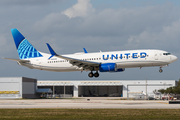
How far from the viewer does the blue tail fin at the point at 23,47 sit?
63094 millimetres

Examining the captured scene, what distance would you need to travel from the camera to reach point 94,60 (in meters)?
55.5

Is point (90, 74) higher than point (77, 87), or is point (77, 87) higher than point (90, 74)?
point (90, 74)

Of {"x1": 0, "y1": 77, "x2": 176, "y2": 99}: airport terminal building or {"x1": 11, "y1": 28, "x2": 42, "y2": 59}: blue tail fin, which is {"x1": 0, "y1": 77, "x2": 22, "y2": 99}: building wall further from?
{"x1": 11, "y1": 28, "x2": 42, "y2": 59}: blue tail fin

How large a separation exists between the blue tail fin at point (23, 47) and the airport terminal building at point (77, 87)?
106ft

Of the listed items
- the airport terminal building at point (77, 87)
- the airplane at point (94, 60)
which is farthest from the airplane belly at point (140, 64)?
the airport terminal building at point (77, 87)

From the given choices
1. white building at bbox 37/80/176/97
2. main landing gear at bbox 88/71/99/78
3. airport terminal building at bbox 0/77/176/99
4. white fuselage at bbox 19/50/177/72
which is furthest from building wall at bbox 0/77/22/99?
white fuselage at bbox 19/50/177/72

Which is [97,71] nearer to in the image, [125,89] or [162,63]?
[162,63]

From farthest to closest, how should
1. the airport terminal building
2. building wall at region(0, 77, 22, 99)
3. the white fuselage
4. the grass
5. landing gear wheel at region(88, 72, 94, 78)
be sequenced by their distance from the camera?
1. the airport terminal building
2. building wall at region(0, 77, 22, 99)
3. landing gear wheel at region(88, 72, 94, 78)
4. the white fuselage
5. the grass

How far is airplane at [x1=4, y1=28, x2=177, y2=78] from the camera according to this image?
51.7 m

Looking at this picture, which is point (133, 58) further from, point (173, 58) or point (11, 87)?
point (11, 87)

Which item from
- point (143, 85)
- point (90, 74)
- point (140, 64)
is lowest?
point (143, 85)

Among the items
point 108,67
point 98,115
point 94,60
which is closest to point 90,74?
Answer: point 94,60

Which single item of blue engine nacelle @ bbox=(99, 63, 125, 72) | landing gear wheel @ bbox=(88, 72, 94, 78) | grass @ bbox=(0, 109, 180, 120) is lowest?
grass @ bbox=(0, 109, 180, 120)

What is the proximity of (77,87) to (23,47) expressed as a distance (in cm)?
7749
